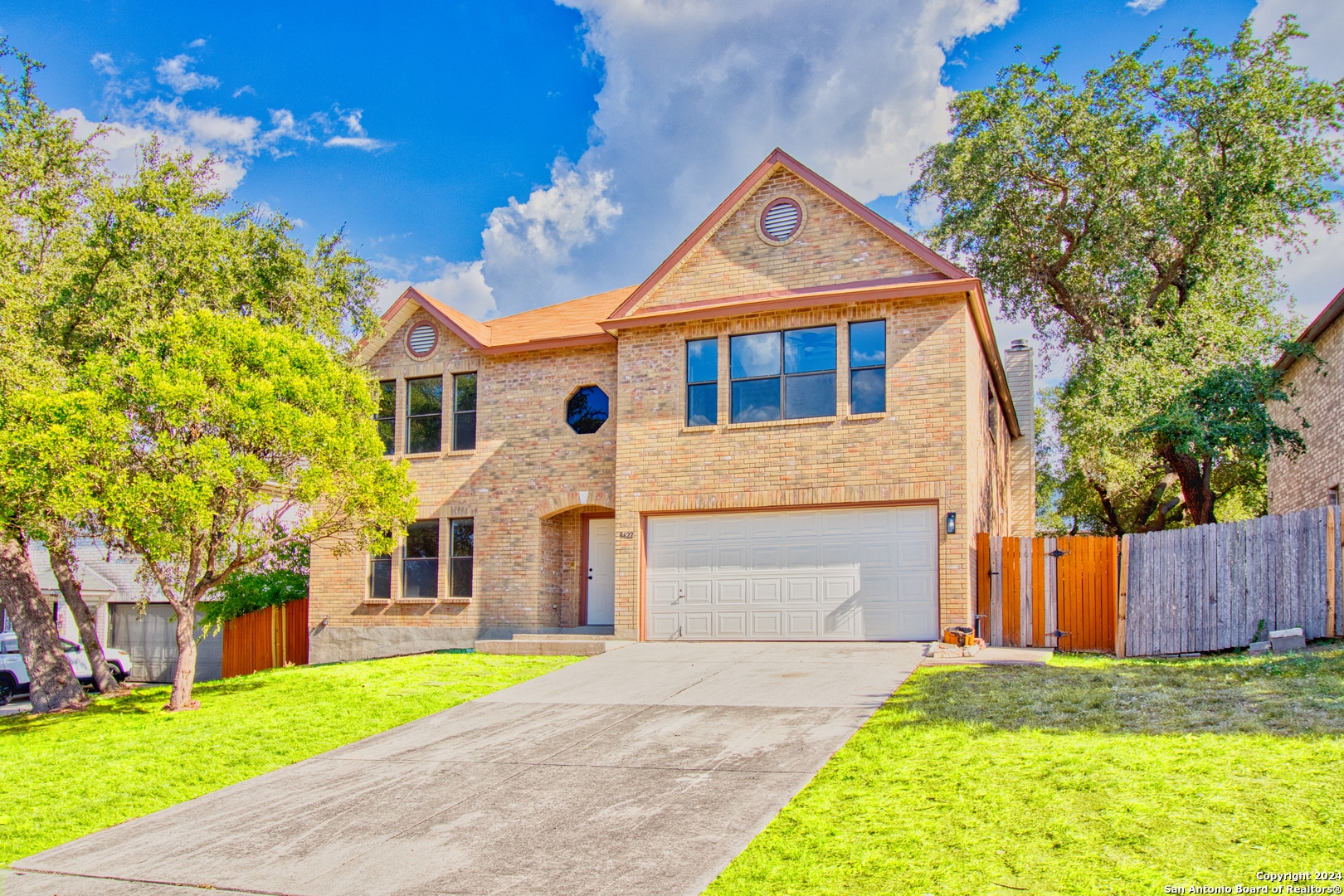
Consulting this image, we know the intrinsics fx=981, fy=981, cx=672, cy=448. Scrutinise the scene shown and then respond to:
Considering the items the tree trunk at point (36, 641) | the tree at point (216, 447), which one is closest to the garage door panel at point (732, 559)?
the tree at point (216, 447)

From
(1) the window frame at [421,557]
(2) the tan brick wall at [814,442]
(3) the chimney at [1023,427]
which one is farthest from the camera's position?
(3) the chimney at [1023,427]

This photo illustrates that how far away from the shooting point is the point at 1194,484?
2422 centimetres

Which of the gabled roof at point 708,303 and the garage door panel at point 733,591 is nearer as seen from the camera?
the gabled roof at point 708,303

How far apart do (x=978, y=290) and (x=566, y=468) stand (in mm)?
7927

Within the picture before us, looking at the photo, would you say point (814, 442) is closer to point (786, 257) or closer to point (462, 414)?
point (786, 257)

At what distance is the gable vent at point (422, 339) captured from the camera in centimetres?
2008

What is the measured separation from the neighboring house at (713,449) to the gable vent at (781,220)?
0.12 feet

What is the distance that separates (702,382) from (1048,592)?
6489mm

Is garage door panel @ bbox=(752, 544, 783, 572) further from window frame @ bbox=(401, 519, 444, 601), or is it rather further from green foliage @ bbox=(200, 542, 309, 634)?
green foliage @ bbox=(200, 542, 309, 634)

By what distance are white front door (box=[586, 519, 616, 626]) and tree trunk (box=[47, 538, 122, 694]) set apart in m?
8.46

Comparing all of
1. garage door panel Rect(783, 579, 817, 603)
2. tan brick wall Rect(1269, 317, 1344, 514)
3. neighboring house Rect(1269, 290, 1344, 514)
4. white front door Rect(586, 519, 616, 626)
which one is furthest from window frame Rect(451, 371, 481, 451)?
tan brick wall Rect(1269, 317, 1344, 514)

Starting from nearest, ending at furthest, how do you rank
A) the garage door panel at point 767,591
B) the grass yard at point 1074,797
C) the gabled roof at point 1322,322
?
the grass yard at point 1074,797, the garage door panel at point 767,591, the gabled roof at point 1322,322

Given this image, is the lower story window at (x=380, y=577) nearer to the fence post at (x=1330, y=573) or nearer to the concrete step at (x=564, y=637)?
the concrete step at (x=564, y=637)

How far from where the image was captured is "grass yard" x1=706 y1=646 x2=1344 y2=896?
17.0 feet
